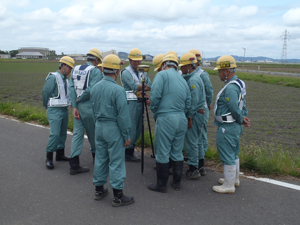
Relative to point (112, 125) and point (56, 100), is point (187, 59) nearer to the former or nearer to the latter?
point (112, 125)

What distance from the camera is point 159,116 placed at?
4473 mm

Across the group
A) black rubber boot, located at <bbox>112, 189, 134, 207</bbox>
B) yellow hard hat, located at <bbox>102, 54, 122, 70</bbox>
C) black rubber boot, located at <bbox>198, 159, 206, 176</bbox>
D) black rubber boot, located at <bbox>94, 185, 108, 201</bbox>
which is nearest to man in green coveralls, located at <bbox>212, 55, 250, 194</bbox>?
black rubber boot, located at <bbox>198, 159, 206, 176</bbox>

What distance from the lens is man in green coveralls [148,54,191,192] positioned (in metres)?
4.36

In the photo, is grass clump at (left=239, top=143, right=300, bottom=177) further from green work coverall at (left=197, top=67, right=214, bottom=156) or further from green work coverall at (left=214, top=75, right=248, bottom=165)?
green work coverall at (left=214, top=75, right=248, bottom=165)

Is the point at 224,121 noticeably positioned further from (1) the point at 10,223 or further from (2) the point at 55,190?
(1) the point at 10,223

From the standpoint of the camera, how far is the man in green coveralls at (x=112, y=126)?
12.9 ft

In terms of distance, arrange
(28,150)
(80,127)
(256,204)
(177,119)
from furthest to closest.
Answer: (28,150) → (80,127) → (177,119) → (256,204)

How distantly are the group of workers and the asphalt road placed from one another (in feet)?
0.65

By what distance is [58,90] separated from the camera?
5570mm

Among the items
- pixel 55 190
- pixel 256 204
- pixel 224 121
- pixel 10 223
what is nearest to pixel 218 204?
pixel 256 204

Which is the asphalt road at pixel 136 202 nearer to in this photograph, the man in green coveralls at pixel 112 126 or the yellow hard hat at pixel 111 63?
the man in green coveralls at pixel 112 126

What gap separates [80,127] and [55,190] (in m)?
1.33

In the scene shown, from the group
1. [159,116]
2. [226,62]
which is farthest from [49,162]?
[226,62]

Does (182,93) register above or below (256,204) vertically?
above
